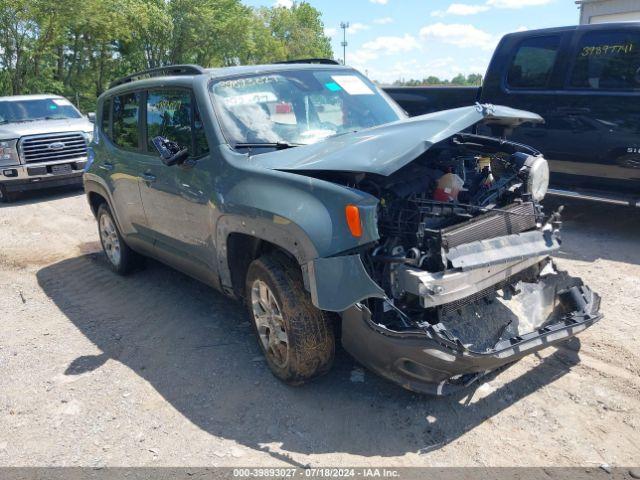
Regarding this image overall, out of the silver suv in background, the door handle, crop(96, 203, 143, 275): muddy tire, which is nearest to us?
crop(96, 203, 143, 275): muddy tire

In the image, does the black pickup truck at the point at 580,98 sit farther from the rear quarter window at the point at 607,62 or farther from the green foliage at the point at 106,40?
the green foliage at the point at 106,40

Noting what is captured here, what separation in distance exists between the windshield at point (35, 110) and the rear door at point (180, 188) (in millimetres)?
7624

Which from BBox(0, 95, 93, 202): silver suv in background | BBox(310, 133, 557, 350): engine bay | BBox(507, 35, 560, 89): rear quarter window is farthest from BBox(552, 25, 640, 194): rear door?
BBox(0, 95, 93, 202): silver suv in background

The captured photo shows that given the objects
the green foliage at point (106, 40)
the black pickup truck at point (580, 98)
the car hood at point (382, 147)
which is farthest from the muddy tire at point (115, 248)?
the green foliage at point (106, 40)

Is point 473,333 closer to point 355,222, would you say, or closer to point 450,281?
point 450,281

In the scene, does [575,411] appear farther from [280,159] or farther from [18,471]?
[18,471]

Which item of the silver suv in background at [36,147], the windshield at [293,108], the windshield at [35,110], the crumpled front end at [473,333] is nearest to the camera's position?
the crumpled front end at [473,333]

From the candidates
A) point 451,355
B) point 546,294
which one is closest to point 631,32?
point 546,294

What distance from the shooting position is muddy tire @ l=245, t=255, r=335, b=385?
3203 mm

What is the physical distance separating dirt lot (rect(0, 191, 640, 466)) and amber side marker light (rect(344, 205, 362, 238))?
1.11 meters

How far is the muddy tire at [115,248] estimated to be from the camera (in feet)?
18.5

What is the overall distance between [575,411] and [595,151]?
13.0 ft

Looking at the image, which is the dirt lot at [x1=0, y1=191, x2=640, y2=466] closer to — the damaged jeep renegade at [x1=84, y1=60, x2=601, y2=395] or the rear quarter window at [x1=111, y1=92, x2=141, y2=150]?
the damaged jeep renegade at [x1=84, y1=60, x2=601, y2=395]

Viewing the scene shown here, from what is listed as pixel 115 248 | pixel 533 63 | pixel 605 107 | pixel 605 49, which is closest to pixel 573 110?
pixel 605 107
